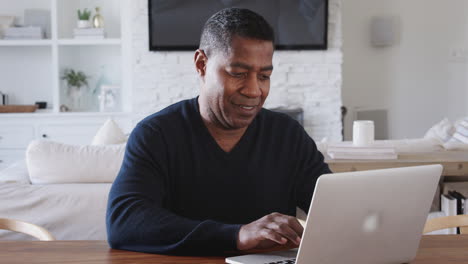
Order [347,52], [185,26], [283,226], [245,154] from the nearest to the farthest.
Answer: [283,226], [245,154], [185,26], [347,52]

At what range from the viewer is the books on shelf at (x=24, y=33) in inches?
227

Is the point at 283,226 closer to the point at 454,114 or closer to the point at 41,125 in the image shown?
the point at 41,125

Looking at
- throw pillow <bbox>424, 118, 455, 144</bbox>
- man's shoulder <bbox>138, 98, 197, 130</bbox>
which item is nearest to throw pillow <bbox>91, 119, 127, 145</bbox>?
throw pillow <bbox>424, 118, 455, 144</bbox>

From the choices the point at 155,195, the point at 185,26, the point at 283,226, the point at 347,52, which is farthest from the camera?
the point at 347,52

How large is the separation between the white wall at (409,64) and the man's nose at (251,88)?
479 centimetres

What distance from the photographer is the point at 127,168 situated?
153cm

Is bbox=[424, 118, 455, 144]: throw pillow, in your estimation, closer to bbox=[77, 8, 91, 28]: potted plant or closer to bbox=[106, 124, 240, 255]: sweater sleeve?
bbox=[106, 124, 240, 255]: sweater sleeve

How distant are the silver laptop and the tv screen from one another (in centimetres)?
441

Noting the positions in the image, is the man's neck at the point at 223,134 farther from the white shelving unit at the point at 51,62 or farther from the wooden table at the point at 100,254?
the white shelving unit at the point at 51,62

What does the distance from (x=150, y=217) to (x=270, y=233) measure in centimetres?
28

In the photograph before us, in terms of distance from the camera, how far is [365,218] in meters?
1.19

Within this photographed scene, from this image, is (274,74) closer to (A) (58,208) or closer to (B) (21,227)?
(A) (58,208)

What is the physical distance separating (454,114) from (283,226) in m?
5.37

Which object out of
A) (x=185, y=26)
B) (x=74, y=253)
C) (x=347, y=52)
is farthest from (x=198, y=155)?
(x=347, y=52)
